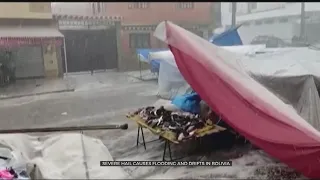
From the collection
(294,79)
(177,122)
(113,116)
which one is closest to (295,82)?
(294,79)

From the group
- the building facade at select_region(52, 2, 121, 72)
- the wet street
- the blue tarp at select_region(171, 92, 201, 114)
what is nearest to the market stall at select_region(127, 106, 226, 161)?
the blue tarp at select_region(171, 92, 201, 114)

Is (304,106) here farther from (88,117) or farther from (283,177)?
(88,117)

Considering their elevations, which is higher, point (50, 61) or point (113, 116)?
point (50, 61)

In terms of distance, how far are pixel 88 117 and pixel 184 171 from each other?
2.70m

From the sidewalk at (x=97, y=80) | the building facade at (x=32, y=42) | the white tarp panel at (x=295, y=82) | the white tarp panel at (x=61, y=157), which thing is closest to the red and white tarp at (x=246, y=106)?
the white tarp panel at (x=295, y=82)

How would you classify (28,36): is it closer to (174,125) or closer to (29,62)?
(29,62)

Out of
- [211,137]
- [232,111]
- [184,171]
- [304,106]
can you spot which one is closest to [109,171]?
[184,171]

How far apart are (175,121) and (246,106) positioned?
86 centimetres

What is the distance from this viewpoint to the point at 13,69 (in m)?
8.98

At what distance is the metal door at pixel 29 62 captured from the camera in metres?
9.19

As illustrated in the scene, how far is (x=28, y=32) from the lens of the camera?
8.49 m

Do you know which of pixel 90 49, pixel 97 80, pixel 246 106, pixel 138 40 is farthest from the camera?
pixel 138 40

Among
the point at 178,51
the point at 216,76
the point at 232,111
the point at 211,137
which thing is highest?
the point at 178,51

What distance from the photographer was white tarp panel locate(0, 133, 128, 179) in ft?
6.76
